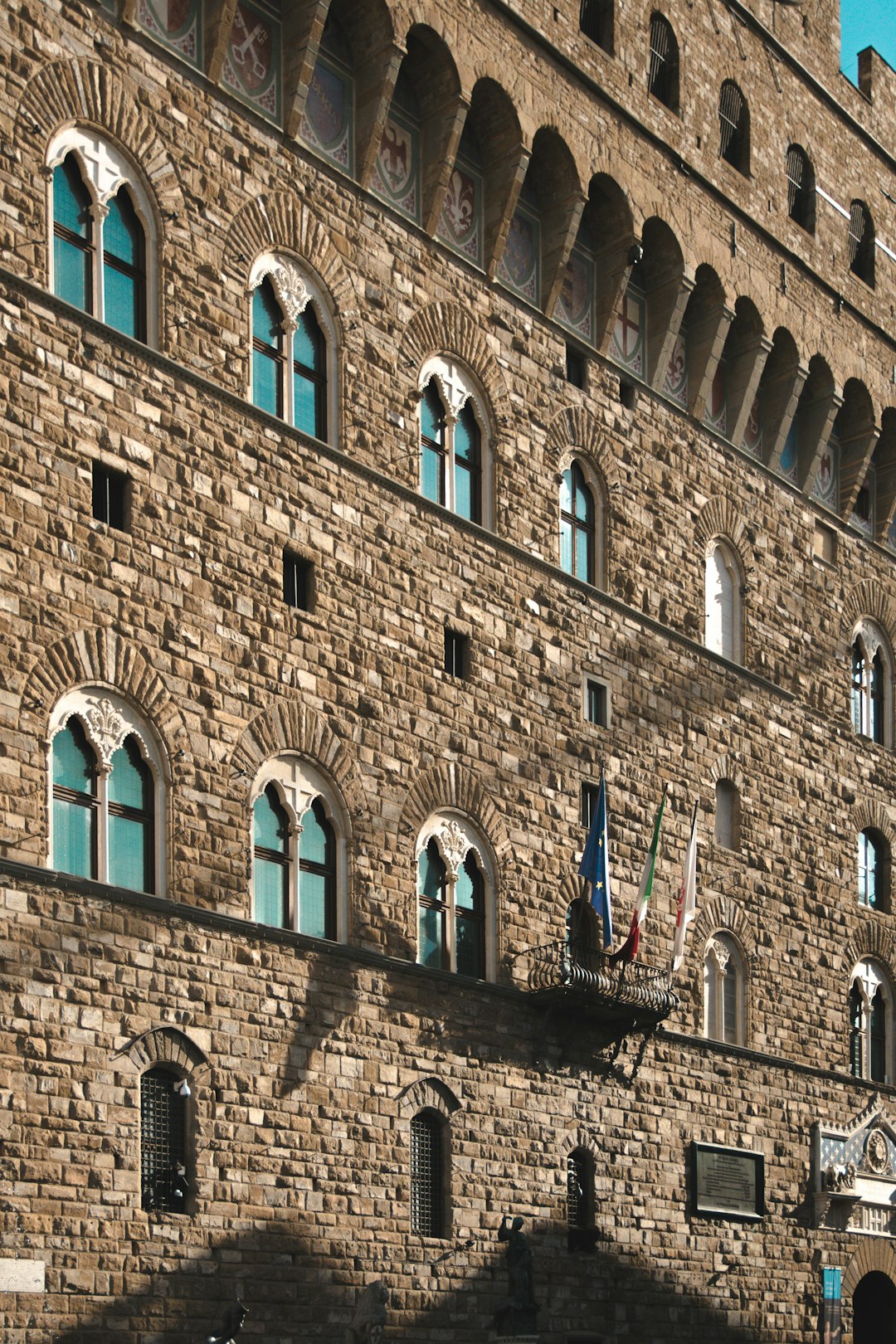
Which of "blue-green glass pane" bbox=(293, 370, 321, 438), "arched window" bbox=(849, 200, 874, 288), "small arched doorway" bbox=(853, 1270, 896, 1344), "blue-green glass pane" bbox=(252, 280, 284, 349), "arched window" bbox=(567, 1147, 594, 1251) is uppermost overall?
"arched window" bbox=(849, 200, 874, 288)

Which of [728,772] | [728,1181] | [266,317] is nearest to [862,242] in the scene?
[728,772]

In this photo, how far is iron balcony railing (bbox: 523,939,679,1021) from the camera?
73.0 feet

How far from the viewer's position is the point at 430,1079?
20.9 meters

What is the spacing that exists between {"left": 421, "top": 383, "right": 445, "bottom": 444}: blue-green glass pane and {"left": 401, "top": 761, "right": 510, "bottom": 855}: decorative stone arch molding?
11.4 ft

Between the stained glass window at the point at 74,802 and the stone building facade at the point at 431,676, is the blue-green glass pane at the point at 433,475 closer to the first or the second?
the stone building facade at the point at 431,676

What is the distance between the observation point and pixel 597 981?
22484mm

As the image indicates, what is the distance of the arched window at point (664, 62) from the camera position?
27.4 metres

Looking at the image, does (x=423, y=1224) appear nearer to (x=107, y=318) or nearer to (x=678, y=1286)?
(x=678, y=1286)

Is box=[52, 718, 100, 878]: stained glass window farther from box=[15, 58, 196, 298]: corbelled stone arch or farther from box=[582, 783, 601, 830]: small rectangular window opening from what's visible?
box=[582, 783, 601, 830]: small rectangular window opening

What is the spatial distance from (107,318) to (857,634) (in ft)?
47.4

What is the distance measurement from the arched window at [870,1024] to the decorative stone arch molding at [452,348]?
30.9 feet

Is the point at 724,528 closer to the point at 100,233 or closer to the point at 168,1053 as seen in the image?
the point at 100,233

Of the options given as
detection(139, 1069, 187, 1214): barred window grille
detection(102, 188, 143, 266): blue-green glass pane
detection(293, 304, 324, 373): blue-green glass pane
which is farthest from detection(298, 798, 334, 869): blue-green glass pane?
detection(102, 188, 143, 266): blue-green glass pane

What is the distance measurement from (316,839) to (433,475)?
4.42 metres
